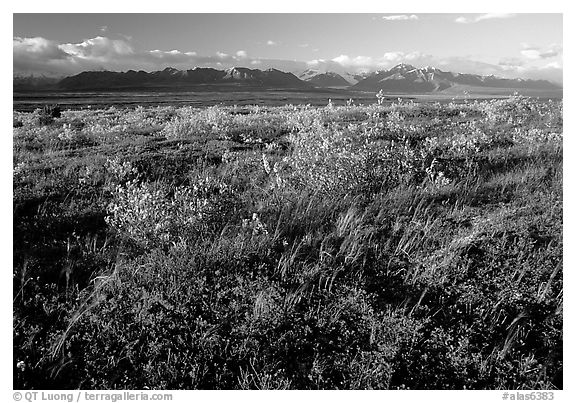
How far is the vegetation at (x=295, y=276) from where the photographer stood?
4004 millimetres

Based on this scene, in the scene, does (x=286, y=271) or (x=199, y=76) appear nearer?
(x=286, y=271)

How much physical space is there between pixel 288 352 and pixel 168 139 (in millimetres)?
7762

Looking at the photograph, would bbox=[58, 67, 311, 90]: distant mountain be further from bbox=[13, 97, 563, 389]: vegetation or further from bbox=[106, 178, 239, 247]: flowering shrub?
bbox=[106, 178, 239, 247]: flowering shrub

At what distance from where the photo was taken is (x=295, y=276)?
4.89 metres

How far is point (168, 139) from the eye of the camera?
10.5m

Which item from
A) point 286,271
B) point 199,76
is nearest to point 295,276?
point 286,271

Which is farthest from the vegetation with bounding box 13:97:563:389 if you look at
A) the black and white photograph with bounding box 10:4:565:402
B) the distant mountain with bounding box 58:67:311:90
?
the distant mountain with bounding box 58:67:311:90

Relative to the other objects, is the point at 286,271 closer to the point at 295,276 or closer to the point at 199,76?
the point at 295,276

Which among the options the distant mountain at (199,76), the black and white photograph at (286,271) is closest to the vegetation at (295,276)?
the black and white photograph at (286,271)

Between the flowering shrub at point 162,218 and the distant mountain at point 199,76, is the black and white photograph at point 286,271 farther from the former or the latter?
the distant mountain at point 199,76
